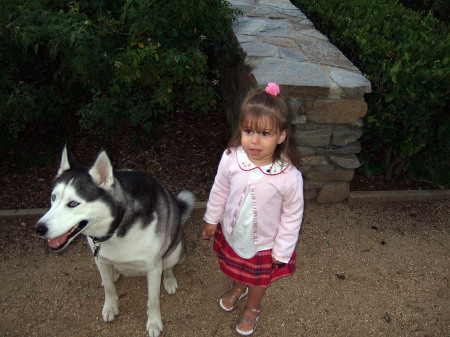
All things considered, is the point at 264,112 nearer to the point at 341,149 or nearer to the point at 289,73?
the point at 289,73

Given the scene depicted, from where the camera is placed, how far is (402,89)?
4023 millimetres

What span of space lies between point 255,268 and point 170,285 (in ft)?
3.19

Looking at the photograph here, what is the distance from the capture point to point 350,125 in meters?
4.05

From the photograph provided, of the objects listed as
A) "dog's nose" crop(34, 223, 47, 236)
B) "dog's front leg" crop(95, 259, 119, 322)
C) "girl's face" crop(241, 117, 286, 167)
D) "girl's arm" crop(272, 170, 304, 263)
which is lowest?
"dog's front leg" crop(95, 259, 119, 322)

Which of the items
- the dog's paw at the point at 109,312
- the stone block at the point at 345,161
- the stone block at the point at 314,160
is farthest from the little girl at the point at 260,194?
the stone block at the point at 345,161

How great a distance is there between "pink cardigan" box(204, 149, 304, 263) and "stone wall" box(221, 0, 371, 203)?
1.32m

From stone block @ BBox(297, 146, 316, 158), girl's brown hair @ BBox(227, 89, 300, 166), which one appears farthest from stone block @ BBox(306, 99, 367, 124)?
girl's brown hair @ BBox(227, 89, 300, 166)

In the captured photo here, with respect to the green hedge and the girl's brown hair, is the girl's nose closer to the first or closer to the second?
the girl's brown hair

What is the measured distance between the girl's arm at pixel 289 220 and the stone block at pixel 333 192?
71.3 inches

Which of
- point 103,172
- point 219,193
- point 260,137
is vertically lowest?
point 219,193

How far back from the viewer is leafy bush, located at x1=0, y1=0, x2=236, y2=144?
331 centimetres

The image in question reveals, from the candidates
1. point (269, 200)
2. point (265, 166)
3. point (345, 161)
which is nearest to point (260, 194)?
point (269, 200)

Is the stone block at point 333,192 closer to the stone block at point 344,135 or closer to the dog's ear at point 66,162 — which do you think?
the stone block at point 344,135

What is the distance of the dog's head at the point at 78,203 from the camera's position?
2333mm
